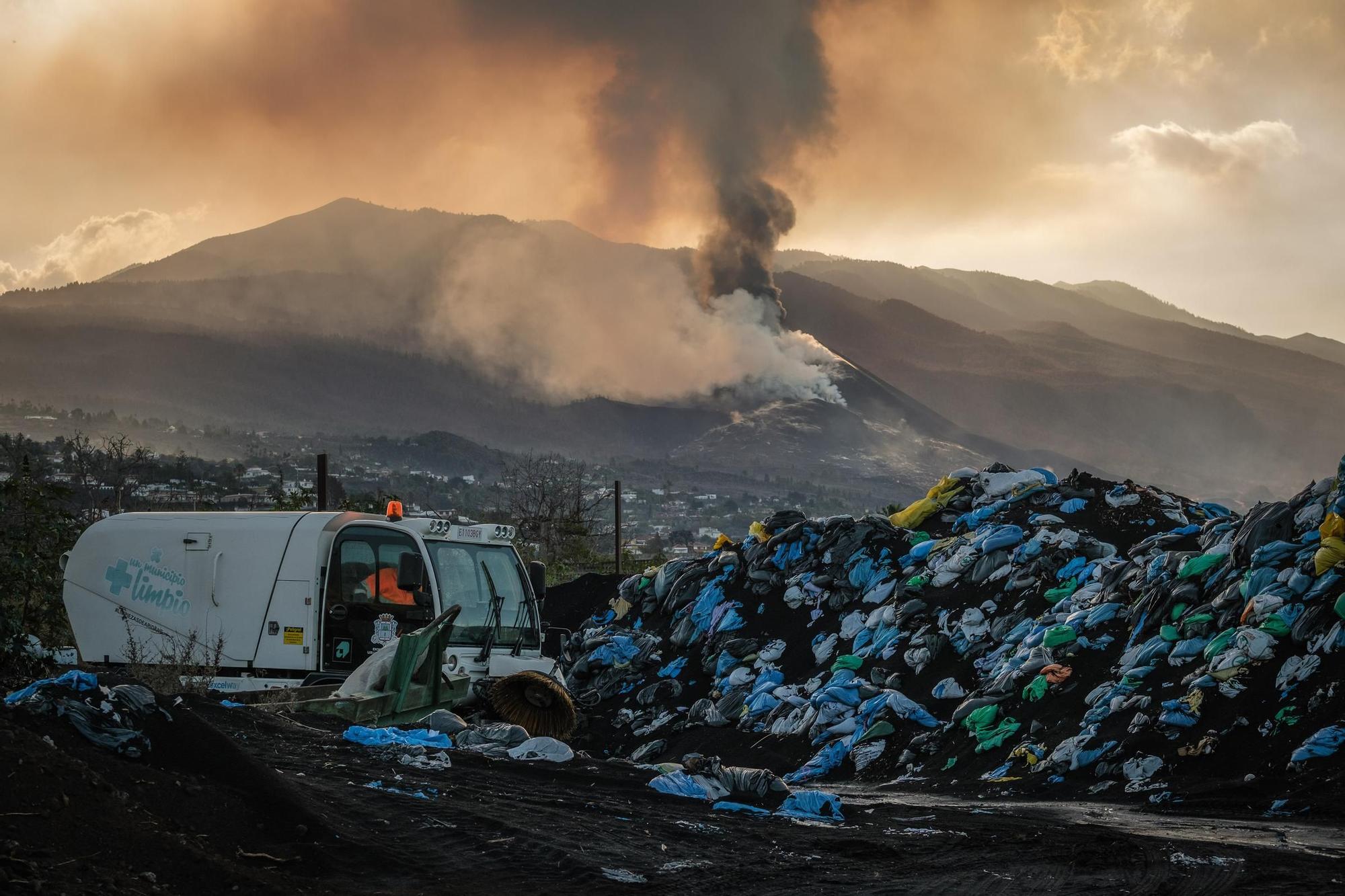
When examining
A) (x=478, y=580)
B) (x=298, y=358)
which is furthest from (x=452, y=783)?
(x=298, y=358)

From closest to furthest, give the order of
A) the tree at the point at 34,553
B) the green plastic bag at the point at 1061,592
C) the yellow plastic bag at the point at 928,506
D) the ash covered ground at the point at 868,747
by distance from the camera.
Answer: the ash covered ground at the point at 868,747 → the tree at the point at 34,553 → the green plastic bag at the point at 1061,592 → the yellow plastic bag at the point at 928,506

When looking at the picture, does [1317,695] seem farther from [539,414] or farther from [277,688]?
[539,414]

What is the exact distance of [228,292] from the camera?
7549 inches

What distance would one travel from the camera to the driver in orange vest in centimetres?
1045

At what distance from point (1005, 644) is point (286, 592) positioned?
6961mm

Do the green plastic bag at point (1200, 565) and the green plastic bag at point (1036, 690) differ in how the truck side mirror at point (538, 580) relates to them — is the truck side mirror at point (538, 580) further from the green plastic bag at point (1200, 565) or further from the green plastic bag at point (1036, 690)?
the green plastic bag at point (1200, 565)

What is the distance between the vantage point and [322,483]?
16.7 m

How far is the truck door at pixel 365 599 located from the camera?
10.2m

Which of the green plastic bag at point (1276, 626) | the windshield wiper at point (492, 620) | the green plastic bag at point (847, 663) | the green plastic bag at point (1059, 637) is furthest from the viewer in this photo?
the green plastic bag at point (847, 663)

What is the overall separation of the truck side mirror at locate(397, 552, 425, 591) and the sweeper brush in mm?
1199

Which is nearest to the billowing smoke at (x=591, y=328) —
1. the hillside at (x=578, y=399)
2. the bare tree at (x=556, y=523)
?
the hillside at (x=578, y=399)

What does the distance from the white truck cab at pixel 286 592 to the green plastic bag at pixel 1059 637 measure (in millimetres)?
4604

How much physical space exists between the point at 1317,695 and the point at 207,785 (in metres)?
7.35

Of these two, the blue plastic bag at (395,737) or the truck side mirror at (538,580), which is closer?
the blue plastic bag at (395,737)
